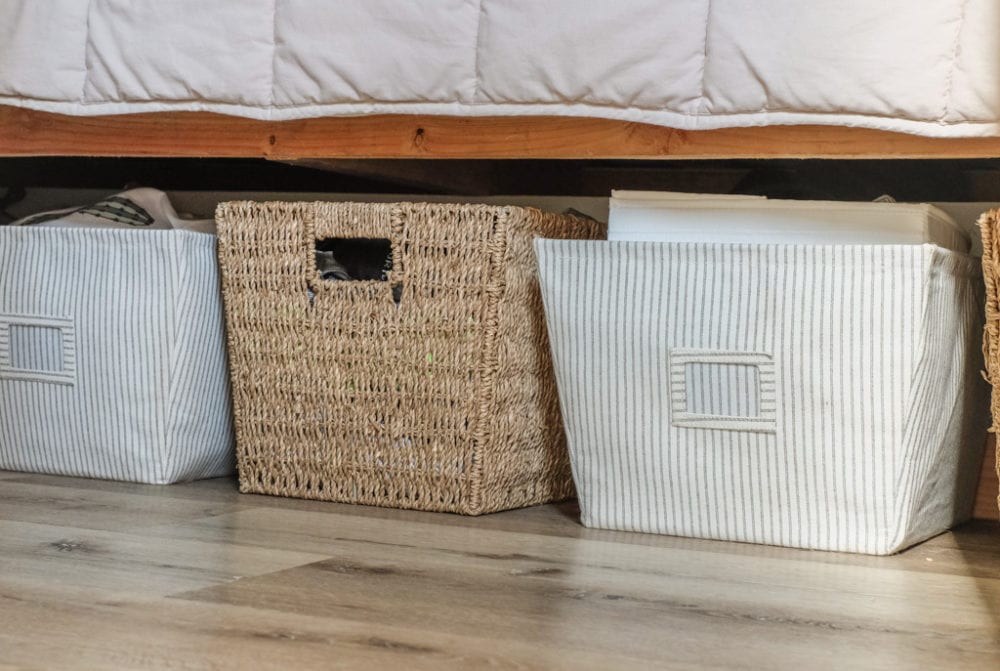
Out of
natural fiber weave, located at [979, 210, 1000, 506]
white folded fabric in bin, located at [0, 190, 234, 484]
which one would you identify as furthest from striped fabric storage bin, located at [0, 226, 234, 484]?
natural fiber weave, located at [979, 210, 1000, 506]

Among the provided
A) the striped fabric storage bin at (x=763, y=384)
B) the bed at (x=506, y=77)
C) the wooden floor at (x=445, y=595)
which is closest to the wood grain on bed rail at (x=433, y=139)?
the bed at (x=506, y=77)

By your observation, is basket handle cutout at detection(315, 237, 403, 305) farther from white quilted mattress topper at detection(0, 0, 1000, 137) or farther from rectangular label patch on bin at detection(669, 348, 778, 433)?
rectangular label patch on bin at detection(669, 348, 778, 433)

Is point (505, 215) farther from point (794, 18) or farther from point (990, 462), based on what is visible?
point (990, 462)

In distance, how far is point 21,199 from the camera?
6.92ft

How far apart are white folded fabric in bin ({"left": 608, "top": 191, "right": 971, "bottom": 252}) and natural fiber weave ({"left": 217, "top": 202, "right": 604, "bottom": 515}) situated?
127 millimetres

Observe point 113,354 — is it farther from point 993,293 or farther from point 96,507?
point 993,293

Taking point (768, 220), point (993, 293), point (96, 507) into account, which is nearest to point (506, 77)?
point (768, 220)

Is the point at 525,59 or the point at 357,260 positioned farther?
the point at 357,260

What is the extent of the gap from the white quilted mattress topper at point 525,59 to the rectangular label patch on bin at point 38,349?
0.28 m

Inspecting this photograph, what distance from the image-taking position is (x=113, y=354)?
1512 mm

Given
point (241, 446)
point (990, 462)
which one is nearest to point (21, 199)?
point (241, 446)

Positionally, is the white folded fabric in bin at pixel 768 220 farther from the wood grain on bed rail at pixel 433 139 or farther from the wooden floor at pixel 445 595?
the wooden floor at pixel 445 595

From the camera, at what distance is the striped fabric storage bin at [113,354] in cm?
150

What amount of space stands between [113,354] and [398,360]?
39 centimetres
